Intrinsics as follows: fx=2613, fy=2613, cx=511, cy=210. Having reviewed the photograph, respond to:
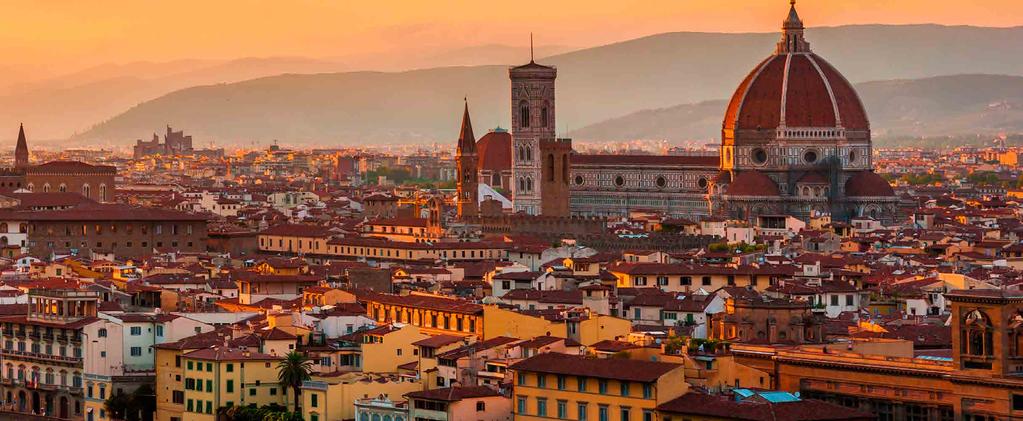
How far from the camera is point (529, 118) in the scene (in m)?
143

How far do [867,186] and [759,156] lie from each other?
28.3 feet

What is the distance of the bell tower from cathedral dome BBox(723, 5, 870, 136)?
33.0 ft

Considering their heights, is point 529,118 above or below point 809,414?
above

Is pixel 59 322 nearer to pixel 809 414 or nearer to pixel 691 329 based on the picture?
pixel 691 329

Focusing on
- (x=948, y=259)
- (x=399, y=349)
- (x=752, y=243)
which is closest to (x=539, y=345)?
(x=399, y=349)

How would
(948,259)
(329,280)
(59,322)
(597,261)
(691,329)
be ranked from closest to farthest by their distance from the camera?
(691,329) → (59,322) → (329,280) → (597,261) → (948,259)

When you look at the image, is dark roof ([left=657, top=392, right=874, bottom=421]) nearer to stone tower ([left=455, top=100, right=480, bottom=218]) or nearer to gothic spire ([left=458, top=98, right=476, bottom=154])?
stone tower ([left=455, top=100, right=480, bottom=218])

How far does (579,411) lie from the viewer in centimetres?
4516

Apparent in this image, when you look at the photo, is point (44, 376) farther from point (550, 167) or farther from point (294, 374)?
point (550, 167)

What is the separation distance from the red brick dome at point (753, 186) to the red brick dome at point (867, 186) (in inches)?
147

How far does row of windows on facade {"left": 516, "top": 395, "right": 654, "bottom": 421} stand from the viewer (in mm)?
43969

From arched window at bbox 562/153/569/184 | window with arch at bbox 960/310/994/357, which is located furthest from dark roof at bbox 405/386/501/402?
arched window at bbox 562/153/569/184

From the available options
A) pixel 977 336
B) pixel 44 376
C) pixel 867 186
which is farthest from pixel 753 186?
pixel 977 336

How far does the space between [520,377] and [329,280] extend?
26135 millimetres
